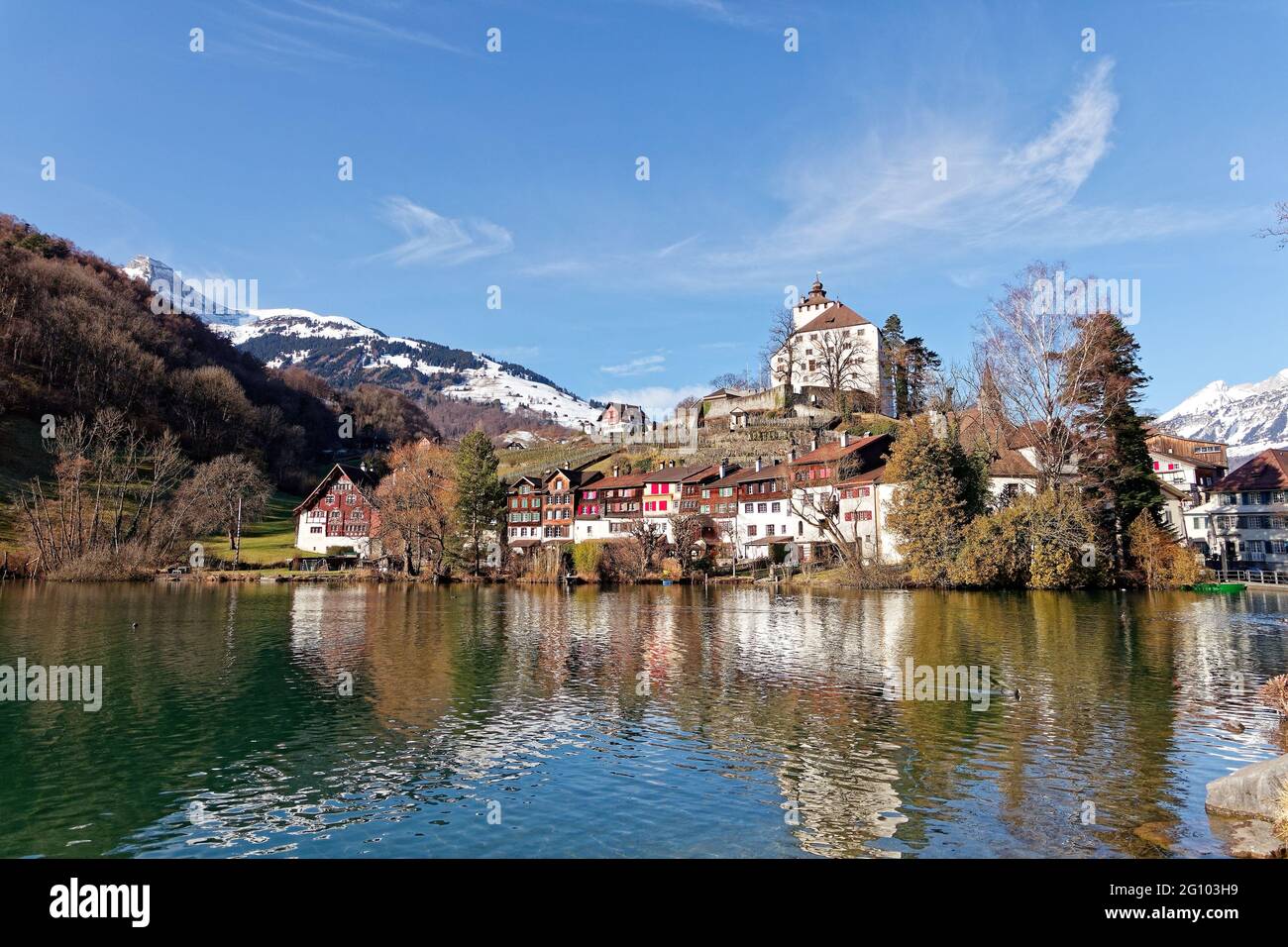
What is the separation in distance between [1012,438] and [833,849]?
278ft

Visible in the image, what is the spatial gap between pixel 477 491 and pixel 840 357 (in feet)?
224

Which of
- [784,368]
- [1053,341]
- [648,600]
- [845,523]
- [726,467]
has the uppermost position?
[784,368]

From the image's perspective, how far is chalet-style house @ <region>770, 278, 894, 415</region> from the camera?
430 feet

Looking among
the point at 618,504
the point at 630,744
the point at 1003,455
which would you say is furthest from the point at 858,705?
the point at 618,504

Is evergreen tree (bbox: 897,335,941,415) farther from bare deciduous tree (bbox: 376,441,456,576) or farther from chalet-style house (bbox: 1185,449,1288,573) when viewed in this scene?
bare deciduous tree (bbox: 376,441,456,576)

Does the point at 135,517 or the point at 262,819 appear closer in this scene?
the point at 262,819

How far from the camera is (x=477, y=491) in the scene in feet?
321

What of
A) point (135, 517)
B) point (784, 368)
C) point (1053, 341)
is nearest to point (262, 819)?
point (1053, 341)

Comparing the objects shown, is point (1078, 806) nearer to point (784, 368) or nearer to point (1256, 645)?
point (1256, 645)

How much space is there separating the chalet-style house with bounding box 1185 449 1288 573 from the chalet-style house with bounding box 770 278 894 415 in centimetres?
4952

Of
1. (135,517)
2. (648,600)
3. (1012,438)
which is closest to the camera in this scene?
(648,600)

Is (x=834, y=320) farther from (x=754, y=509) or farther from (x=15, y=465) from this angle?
(x=15, y=465)
